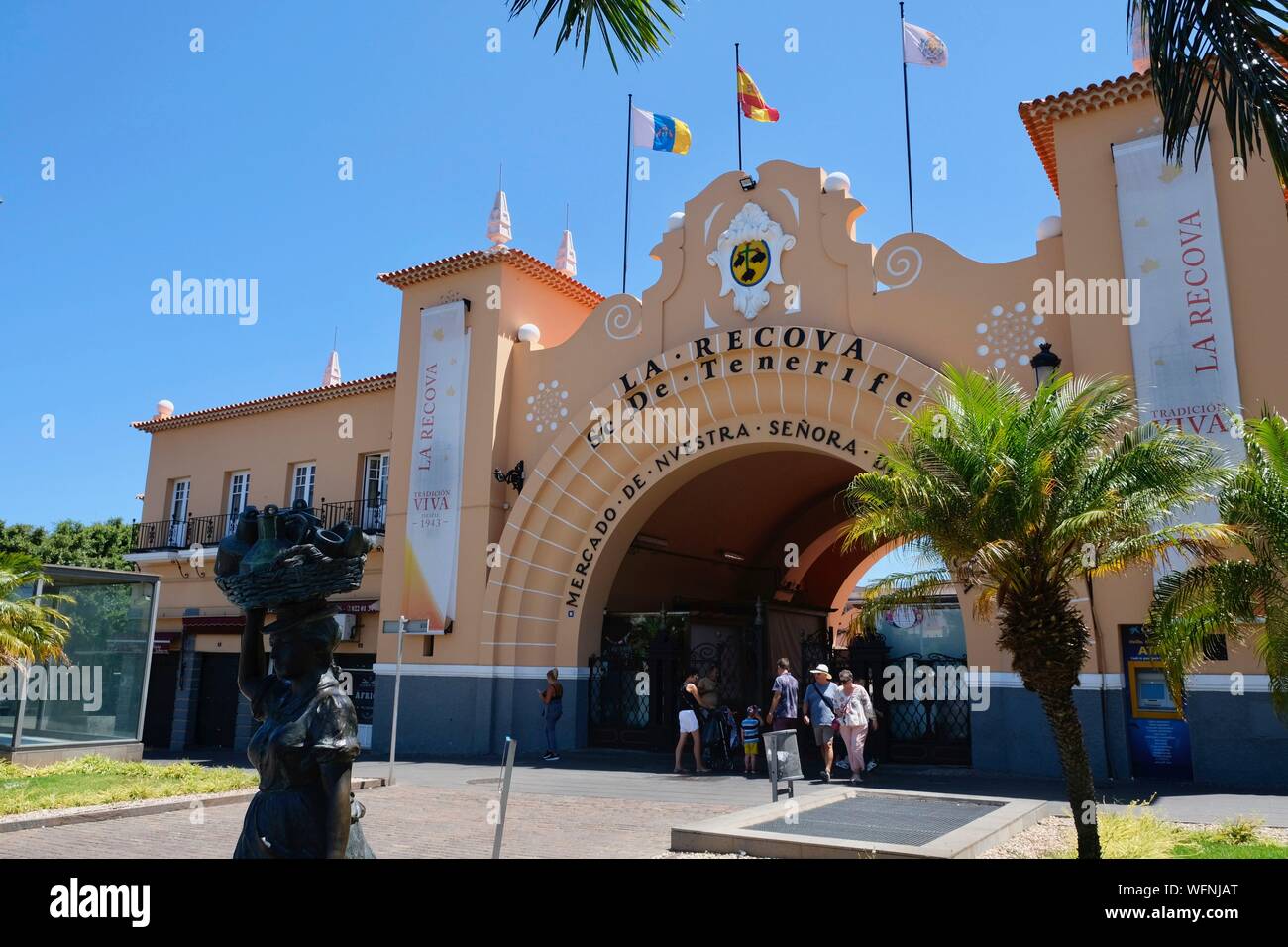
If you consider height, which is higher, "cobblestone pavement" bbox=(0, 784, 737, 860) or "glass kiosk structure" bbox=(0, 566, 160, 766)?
"glass kiosk structure" bbox=(0, 566, 160, 766)

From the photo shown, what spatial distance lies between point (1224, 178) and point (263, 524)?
1572 cm

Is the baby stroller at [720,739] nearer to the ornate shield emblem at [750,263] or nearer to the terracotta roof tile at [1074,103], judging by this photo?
the ornate shield emblem at [750,263]

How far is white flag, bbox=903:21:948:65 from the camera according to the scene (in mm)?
19703

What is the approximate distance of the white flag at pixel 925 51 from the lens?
1970 centimetres

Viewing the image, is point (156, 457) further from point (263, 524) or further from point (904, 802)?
point (263, 524)

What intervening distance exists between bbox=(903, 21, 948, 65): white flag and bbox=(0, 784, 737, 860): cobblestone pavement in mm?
14784

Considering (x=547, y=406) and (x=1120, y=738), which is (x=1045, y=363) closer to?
(x=1120, y=738)

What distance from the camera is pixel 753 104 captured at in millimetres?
21281

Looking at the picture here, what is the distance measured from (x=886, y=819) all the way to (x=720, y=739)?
799 centimetres

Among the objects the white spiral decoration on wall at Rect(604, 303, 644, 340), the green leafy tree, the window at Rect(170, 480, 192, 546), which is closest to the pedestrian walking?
the white spiral decoration on wall at Rect(604, 303, 644, 340)

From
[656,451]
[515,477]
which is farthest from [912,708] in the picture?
[515,477]

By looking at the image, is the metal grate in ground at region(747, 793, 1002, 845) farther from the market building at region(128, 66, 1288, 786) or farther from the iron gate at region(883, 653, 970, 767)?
the iron gate at region(883, 653, 970, 767)

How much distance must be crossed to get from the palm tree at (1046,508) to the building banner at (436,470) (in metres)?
14.0
